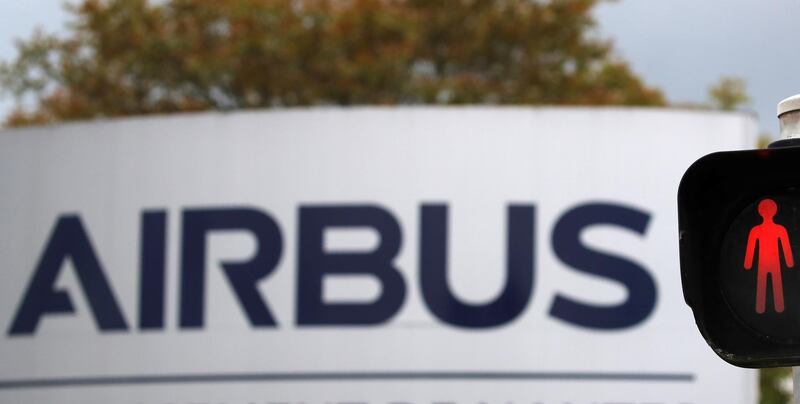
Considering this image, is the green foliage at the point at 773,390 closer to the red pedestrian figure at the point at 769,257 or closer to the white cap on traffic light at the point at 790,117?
the white cap on traffic light at the point at 790,117

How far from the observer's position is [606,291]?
47.3 feet

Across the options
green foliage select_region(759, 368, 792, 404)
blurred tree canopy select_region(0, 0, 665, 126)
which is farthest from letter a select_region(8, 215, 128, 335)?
green foliage select_region(759, 368, 792, 404)

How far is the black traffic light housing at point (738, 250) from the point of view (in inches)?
108

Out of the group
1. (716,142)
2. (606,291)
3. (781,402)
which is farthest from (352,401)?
(781,402)

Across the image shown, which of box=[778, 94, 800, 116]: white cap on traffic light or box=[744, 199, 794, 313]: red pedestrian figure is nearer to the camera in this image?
box=[744, 199, 794, 313]: red pedestrian figure

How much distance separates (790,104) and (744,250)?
0.33 metres

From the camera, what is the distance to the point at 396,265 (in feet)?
47.7

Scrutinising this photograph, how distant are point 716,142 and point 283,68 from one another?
544 inches

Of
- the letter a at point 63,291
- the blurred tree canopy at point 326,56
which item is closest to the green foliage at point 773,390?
the blurred tree canopy at point 326,56

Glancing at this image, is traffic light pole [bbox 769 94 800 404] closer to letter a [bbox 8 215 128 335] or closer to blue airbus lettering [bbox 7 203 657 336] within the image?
blue airbus lettering [bbox 7 203 657 336]

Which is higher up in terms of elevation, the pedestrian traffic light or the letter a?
the letter a

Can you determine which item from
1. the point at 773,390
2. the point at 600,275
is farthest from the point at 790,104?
the point at 773,390

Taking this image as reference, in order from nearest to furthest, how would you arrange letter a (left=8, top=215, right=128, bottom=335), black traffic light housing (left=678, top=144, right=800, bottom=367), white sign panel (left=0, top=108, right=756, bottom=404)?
black traffic light housing (left=678, top=144, right=800, bottom=367), white sign panel (left=0, top=108, right=756, bottom=404), letter a (left=8, top=215, right=128, bottom=335)

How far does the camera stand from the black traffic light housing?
9.02 ft
